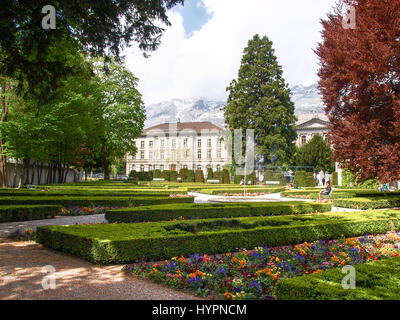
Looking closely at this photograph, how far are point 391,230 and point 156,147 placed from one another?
6676 cm

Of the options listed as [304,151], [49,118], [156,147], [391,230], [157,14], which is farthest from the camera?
[156,147]

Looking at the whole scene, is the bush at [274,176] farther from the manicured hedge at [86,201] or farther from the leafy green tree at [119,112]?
the manicured hedge at [86,201]

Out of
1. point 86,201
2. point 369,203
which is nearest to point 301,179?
point 369,203

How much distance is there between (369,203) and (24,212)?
14.1 meters

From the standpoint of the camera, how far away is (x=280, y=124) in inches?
1373

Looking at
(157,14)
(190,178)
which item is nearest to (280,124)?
(190,178)

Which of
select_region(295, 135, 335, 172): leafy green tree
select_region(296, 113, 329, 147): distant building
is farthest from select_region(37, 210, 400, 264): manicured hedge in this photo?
select_region(296, 113, 329, 147): distant building

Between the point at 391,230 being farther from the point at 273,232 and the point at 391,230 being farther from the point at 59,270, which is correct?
the point at 59,270

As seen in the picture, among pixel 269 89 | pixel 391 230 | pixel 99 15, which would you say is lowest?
pixel 391 230

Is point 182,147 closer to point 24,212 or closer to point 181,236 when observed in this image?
point 24,212

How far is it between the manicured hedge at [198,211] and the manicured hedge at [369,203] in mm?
3363

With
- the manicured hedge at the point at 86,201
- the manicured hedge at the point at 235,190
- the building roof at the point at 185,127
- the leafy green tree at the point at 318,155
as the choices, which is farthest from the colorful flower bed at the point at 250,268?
the building roof at the point at 185,127

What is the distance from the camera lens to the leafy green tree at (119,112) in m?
33.5

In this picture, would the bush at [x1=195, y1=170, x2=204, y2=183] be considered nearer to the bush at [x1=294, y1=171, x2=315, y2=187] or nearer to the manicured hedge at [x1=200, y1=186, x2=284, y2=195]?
the bush at [x1=294, y1=171, x2=315, y2=187]
